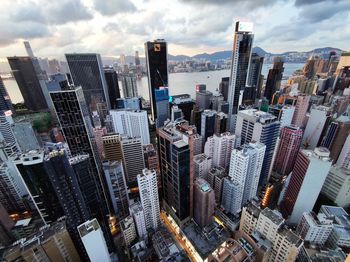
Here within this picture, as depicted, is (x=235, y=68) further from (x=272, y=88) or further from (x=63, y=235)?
(x=63, y=235)

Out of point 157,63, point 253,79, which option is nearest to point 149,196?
point 157,63

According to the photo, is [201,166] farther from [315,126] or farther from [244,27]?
[244,27]

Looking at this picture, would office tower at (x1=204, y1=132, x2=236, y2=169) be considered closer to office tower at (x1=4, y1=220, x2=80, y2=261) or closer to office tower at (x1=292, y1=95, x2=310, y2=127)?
office tower at (x1=4, y1=220, x2=80, y2=261)

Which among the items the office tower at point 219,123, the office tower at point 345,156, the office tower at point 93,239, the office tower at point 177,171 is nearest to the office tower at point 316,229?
the office tower at point 177,171

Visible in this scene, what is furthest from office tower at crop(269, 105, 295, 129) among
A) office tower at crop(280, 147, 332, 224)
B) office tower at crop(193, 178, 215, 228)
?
office tower at crop(193, 178, 215, 228)

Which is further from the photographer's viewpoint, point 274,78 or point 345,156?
point 274,78
